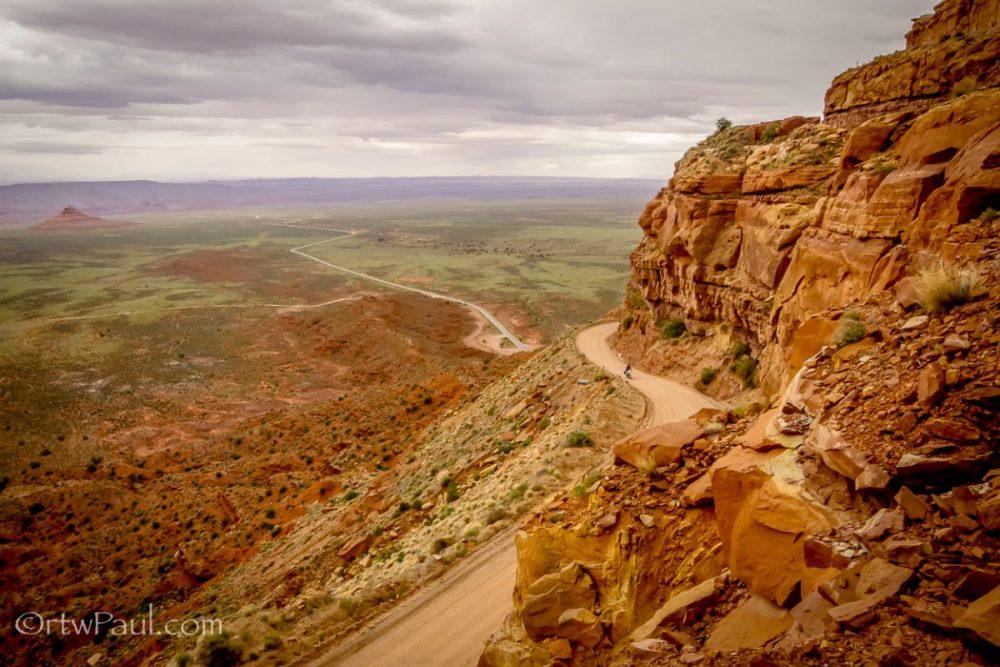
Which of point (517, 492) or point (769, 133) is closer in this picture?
point (517, 492)

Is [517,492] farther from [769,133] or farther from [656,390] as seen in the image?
[769,133]

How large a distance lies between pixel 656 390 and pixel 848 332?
59.7 feet

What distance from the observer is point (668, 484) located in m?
9.86

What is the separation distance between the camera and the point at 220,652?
506 inches

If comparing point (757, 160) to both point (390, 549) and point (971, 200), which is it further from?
point (390, 549)

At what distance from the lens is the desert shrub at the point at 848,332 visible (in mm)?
9289

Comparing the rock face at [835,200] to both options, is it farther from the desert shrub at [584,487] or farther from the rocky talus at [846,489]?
the desert shrub at [584,487]

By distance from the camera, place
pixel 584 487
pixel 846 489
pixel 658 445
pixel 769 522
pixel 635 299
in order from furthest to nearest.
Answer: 1. pixel 635 299
2. pixel 584 487
3. pixel 658 445
4. pixel 769 522
5. pixel 846 489

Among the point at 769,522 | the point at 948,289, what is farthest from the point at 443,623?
the point at 948,289

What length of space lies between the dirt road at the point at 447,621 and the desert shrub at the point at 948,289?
35.5ft

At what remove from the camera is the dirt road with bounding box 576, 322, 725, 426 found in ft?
78.7

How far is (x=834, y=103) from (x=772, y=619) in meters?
29.0

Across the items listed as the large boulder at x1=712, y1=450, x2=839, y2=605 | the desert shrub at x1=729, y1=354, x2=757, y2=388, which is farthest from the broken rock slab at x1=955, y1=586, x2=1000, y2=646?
the desert shrub at x1=729, y1=354, x2=757, y2=388

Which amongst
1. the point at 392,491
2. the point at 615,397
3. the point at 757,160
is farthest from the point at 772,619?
the point at 757,160
